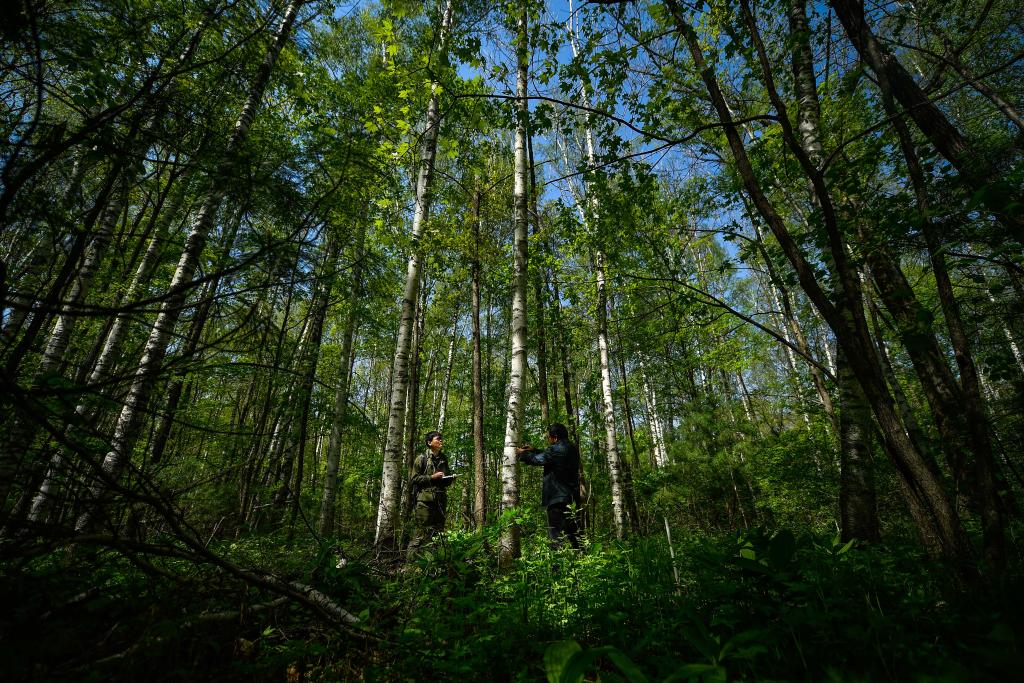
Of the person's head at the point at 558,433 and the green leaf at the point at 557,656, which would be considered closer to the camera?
the green leaf at the point at 557,656

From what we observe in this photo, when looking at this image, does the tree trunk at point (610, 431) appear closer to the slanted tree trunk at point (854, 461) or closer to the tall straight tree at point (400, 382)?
the tall straight tree at point (400, 382)

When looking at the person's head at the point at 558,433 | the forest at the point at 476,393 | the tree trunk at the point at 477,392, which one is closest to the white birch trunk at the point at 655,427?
the forest at the point at 476,393

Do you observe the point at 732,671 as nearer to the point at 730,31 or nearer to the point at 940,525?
the point at 940,525

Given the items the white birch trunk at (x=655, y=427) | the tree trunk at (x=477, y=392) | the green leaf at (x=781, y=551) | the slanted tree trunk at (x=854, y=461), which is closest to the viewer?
the green leaf at (x=781, y=551)

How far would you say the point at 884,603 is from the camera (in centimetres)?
204

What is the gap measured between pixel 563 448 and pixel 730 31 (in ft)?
15.1

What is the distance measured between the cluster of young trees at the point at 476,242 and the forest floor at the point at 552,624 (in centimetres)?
29

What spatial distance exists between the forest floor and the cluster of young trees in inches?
11.6

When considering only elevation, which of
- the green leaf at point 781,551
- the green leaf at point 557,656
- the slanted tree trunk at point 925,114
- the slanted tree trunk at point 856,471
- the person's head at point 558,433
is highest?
the slanted tree trunk at point 925,114

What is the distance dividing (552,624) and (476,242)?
6502 mm

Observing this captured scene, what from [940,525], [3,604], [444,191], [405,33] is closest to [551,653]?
[940,525]

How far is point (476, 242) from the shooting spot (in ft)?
24.9

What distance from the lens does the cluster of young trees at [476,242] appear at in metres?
1.85

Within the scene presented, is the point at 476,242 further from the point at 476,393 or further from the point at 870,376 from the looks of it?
the point at 870,376
